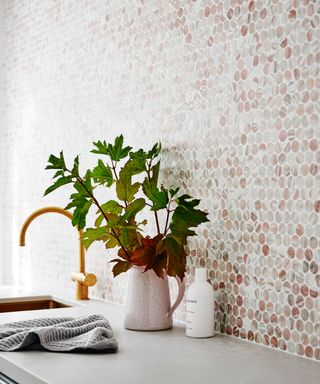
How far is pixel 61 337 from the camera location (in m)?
1.72

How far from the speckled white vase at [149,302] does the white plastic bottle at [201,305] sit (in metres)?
0.11

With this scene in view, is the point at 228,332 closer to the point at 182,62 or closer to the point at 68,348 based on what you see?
the point at 68,348

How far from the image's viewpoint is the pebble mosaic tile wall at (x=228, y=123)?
1.62m

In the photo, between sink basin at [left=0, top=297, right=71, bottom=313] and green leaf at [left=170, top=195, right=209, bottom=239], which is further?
sink basin at [left=0, top=297, right=71, bottom=313]

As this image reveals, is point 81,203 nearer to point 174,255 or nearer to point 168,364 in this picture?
point 174,255

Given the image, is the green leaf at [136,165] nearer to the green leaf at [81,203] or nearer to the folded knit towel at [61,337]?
the green leaf at [81,203]

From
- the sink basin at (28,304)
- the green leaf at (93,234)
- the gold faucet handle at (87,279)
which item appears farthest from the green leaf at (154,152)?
the sink basin at (28,304)

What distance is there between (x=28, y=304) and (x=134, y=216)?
864 millimetres

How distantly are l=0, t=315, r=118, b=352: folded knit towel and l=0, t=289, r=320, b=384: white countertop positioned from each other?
21 millimetres

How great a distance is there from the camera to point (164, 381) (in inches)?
54.9

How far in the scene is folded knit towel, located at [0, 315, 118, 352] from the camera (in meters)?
1.64

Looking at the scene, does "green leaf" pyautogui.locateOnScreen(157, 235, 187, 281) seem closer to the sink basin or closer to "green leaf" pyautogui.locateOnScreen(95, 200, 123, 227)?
"green leaf" pyautogui.locateOnScreen(95, 200, 123, 227)

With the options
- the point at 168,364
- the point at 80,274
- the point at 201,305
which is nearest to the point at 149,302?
the point at 201,305

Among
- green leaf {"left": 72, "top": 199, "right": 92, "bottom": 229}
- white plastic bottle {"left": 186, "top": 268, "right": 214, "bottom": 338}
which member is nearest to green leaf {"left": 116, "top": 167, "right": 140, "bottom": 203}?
green leaf {"left": 72, "top": 199, "right": 92, "bottom": 229}
